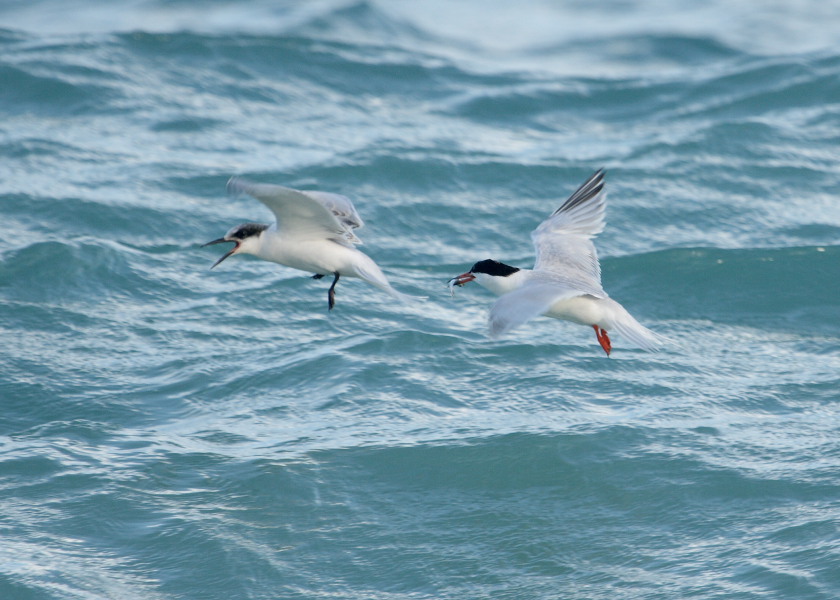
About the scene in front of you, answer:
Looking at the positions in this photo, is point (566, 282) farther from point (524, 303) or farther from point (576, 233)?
point (576, 233)

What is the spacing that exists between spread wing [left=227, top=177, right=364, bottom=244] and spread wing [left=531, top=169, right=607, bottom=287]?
1.41 meters

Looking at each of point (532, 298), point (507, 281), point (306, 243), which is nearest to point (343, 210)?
point (306, 243)

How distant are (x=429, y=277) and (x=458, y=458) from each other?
3.33m

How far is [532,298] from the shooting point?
6.75 meters

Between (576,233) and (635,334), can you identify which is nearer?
(635,334)

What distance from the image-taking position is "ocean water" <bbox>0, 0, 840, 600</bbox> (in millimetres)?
7582

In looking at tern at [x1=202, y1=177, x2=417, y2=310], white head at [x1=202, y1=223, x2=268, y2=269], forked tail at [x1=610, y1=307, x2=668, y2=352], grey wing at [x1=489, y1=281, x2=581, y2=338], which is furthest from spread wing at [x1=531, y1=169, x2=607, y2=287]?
white head at [x1=202, y1=223, x2=268, y2=269]

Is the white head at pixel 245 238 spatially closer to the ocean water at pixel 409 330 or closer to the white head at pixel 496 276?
the white head at pixel 496 276

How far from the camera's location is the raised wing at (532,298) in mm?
6273

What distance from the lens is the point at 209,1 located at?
20406 mm

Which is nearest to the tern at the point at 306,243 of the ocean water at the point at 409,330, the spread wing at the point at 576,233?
the spread wing at the point at 576,233

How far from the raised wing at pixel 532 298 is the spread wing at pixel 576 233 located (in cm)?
46

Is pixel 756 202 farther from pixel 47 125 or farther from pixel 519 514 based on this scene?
pixel 47 125

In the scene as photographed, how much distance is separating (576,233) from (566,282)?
135 cm
